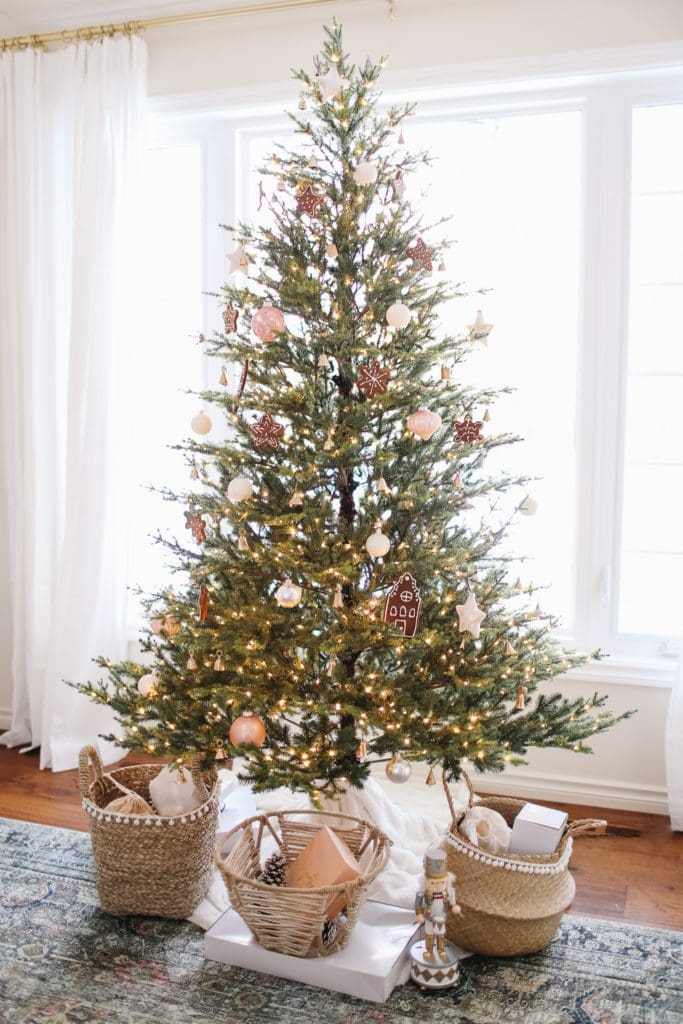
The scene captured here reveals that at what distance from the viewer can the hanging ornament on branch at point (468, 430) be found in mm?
2400

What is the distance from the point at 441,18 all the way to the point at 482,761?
2305 millimetres

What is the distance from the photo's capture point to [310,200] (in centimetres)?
236

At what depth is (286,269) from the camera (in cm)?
239

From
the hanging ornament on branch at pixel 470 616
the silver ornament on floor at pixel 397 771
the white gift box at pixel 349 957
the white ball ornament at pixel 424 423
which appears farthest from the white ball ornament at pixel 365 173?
the white gift box at pixel 349 957

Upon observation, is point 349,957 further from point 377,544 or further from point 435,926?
point 377,544

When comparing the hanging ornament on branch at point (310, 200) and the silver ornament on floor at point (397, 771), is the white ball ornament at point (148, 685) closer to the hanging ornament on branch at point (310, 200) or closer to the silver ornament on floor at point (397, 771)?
the silver ornament on floor at point (397, 771)

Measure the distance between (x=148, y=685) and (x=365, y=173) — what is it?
1380mm

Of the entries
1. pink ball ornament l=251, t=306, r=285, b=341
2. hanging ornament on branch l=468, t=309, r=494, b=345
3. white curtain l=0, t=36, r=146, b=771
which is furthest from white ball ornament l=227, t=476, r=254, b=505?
white curtain l=0, t=36, r=146, b=771

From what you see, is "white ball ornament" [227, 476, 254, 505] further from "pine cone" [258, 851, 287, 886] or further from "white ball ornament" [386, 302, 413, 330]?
"pine cone" [258, 851, 287, 886]

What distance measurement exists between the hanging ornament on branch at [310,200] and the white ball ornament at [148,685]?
4.07 ft

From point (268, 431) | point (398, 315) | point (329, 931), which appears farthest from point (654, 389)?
point (329, 931)

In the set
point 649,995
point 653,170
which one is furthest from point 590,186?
point 649,995

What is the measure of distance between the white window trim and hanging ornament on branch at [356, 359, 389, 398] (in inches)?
41.6

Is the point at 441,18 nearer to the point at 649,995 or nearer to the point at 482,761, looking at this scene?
the point at 482,761
